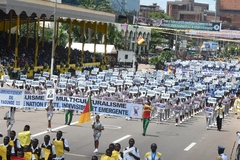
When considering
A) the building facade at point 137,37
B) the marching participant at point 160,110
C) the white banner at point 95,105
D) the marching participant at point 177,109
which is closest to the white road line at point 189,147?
the white banner at point 95,105

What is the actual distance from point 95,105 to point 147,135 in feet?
17.6

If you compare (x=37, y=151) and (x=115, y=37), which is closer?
(x=37, y=151)

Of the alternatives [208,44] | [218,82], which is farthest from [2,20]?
[208,44]

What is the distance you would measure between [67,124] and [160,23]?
7683 cm

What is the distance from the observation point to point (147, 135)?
91.1 feet

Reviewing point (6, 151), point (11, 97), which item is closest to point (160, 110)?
point (11, 97)

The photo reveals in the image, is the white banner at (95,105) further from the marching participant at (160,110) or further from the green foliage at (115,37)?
the green foliage at (115,37)

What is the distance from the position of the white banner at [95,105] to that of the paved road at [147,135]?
4.66 ft

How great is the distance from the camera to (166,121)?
33.0 meters

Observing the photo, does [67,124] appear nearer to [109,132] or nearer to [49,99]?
[109,132]

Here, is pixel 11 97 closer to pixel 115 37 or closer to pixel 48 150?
pixel 48 150

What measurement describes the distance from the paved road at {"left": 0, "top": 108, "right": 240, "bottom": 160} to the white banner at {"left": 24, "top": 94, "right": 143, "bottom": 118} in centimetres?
142

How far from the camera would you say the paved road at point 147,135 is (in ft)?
77.0

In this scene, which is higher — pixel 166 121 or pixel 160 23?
pixel 160 23
